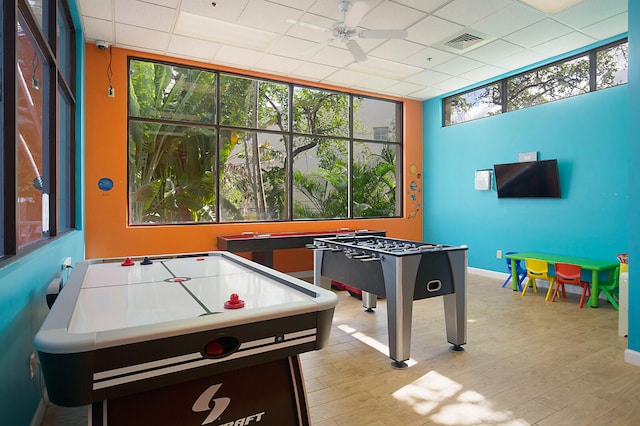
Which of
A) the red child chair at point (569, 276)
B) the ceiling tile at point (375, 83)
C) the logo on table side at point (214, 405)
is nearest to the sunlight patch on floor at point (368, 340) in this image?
the logo on table side at point (214, 405)

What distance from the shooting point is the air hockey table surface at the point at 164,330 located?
1162 mm

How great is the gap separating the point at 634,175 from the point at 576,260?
90.0 inches

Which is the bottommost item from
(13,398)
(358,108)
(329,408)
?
(329,408)

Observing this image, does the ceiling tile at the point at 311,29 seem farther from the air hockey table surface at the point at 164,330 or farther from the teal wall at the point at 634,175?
the air hockey table surface at the point at 164,330

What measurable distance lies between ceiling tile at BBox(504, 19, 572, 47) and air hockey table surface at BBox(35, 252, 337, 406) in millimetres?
4367

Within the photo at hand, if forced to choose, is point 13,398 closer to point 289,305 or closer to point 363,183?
point 289,305

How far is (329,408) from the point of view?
2398 mm

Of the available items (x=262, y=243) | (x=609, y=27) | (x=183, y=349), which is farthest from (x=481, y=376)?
(x=609, y=27)

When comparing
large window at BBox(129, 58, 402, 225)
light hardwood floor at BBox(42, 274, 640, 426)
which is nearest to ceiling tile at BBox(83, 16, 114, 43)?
large window at BBox(129, 58, 402, 225)

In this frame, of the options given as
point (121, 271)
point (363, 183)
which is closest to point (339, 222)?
A: point (363, 183)

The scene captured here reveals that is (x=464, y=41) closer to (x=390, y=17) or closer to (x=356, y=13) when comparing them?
(x=390, y=17)

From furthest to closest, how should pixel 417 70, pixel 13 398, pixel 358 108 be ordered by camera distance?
pixel 358 108 → pixel 417 70 → pixel 13 398

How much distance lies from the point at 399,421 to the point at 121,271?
1982mm

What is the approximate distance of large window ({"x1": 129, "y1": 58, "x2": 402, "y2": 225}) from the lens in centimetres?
548
